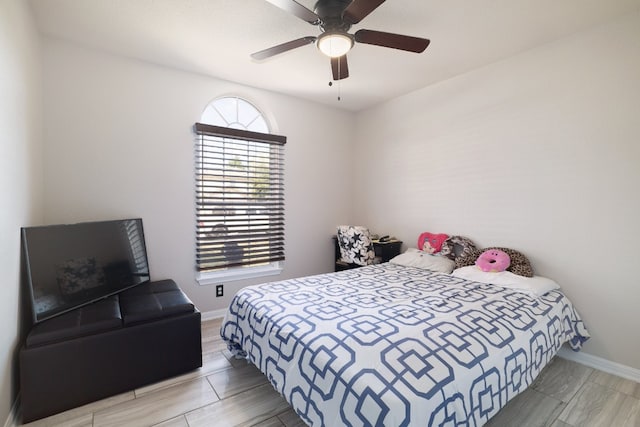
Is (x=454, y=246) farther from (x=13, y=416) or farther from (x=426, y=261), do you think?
(x=13, y=416)

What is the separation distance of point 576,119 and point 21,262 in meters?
4.13

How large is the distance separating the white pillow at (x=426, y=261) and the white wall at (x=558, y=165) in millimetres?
374

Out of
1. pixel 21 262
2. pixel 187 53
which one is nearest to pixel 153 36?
pixel 187 53

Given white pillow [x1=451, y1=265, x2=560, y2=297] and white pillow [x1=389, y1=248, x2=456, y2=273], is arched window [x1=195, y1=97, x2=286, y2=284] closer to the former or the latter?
white pillow [x1=389, y1=248, x2=456, y2=273]

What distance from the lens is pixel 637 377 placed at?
2.11 metres

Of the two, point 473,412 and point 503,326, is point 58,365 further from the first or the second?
point 503,326

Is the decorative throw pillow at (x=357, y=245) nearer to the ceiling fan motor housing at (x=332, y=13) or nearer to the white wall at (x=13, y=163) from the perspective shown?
the ceiling fan motor housing at (x=332, y=13)

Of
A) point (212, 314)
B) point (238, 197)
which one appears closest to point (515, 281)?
point (238, 197)

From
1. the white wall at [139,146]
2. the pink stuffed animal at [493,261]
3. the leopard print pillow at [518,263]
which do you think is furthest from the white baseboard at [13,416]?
the leopard print pillow at [518,263]

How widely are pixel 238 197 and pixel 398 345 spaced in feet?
8.16

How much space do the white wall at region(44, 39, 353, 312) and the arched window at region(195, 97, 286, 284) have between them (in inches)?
4.5

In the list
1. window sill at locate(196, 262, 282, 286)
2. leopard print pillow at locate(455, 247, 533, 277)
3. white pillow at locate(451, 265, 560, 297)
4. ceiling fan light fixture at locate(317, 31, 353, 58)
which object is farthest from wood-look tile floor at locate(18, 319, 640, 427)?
ceiling fan light fixture at locate(317, 31, 353, 58)

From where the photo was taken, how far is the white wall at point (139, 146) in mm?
2473

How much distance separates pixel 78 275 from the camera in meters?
2.10
